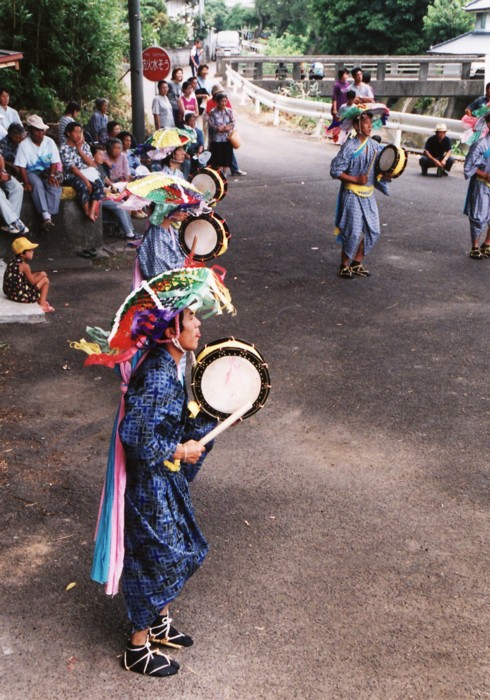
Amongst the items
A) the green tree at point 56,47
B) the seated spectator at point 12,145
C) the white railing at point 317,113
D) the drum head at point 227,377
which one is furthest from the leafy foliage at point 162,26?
the drum head at point 227,377

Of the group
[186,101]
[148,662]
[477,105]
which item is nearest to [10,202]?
[477,105]

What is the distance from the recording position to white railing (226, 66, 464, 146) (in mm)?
19177

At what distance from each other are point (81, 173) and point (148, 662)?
8225mm

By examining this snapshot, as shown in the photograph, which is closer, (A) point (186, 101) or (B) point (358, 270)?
(B) point (358, 270)

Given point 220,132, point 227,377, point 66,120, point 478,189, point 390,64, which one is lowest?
point 227,377

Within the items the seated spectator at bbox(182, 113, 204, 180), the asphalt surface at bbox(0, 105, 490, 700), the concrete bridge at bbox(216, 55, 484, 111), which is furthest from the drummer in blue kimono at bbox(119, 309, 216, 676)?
the concrete bridge at bbox(216, 55, 484, 111)

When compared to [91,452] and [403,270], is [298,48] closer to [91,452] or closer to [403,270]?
[403,270]

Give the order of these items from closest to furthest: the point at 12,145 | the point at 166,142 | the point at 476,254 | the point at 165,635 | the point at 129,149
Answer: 1. the point at 165,635
2. the point at 166,142
3. the point at 12,145
4. the point at 476,254
5. the point at 129,149

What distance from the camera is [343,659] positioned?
4.05 metres

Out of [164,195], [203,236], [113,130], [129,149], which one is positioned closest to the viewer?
[164,195]

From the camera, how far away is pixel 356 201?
9875 mm

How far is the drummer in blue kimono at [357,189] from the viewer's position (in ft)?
31.5

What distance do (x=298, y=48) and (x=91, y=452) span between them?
2052 inches

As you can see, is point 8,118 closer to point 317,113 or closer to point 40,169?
point 40,169
